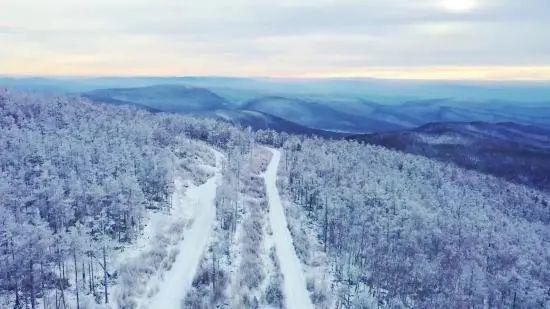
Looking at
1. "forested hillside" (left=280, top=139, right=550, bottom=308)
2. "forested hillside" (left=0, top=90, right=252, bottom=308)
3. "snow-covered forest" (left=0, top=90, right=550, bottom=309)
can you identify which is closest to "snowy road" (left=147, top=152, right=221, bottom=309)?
"snow-covered forest" (left=0, top=90, right=550, bottom=309)

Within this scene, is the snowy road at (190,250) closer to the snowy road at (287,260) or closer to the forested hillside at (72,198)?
the forested hillside at (72,198)

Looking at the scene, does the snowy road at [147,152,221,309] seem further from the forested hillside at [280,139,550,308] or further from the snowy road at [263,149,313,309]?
the forested hillside at [280,139,550,308]

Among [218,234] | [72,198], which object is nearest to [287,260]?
[218,234]

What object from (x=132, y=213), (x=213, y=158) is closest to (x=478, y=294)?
(x=132, y=213)

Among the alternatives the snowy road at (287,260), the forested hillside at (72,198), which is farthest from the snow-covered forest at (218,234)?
the snowy road at (287,260)

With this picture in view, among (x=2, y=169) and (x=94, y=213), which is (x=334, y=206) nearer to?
(x=94, y=213)

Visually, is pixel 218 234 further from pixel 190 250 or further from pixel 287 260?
pixel 287 260

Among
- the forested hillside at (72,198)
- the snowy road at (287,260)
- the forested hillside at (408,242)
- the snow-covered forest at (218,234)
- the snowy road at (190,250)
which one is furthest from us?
the forested hillside at (408,242)
